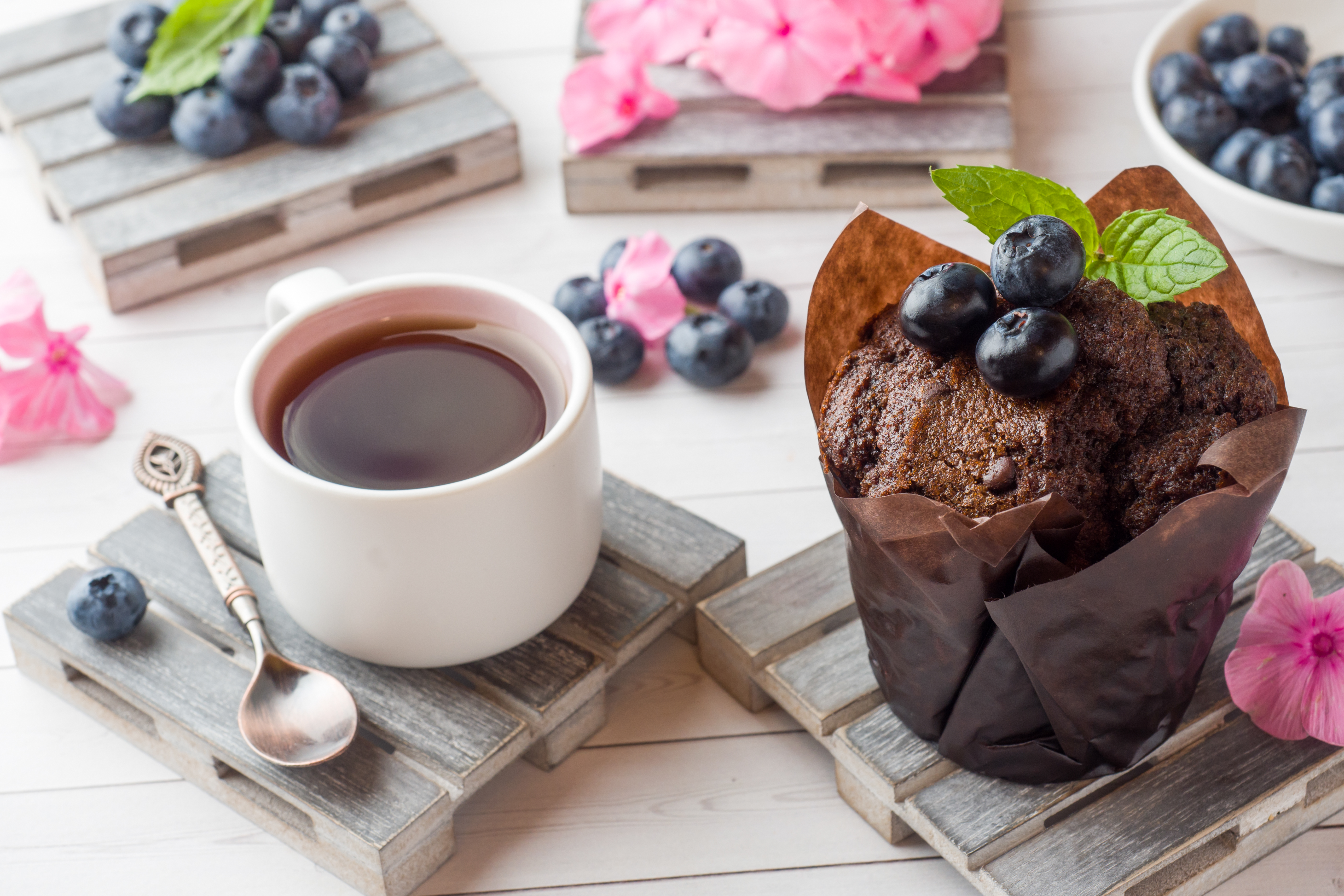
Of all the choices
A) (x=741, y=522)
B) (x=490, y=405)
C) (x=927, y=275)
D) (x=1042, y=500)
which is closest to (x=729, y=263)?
(x=741, y=522)

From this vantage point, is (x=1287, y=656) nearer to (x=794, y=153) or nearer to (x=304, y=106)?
(x=794, y=153)

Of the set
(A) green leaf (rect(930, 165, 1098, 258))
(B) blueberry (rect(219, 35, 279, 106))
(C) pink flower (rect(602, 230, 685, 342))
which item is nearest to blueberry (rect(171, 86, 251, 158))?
(B) blueberry (rect(219, 35, 279, 106))

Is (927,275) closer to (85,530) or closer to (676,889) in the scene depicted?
(676,889)

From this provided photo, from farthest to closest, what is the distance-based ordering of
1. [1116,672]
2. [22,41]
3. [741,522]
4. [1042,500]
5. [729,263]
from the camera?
1. [22,41]
2. [729,263]
3. [741,522]
4. [1116,672]
5. [1042,500]

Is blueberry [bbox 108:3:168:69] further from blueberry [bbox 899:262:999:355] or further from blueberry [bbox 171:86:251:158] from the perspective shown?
blueberry [bbox 899:262:999:355]

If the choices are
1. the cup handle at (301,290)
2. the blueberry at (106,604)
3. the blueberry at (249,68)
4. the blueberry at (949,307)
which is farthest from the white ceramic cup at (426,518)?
the blueberry at (249,68)

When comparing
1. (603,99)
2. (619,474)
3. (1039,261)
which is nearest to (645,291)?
(619,474)

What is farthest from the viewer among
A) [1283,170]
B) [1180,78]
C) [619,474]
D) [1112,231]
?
[1180,78]
